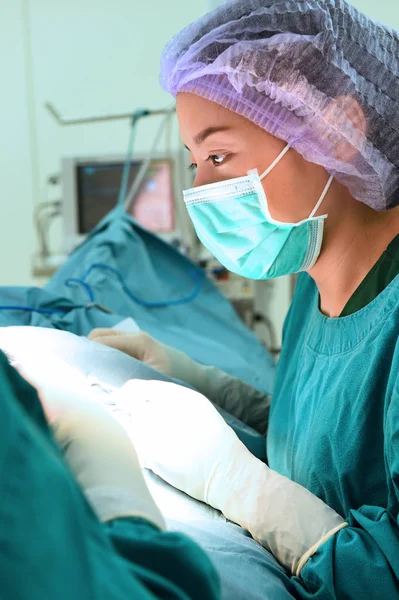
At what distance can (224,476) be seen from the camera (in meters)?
0.89

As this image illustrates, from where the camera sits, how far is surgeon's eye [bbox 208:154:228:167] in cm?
104

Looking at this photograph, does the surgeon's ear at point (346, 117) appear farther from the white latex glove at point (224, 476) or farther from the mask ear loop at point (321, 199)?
the white latex glove at point (224, 476)

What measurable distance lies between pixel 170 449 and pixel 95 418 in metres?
0.32

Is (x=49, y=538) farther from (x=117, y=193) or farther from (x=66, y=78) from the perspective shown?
(x=66, y=78)

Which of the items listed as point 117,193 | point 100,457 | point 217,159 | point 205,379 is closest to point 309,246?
point 217,159

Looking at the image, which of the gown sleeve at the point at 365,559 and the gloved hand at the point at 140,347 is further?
the gloved hand at the point at 140,347

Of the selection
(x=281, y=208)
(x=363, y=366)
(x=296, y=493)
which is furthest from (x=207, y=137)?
(x=296, y=493)

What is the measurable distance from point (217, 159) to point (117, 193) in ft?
6.74

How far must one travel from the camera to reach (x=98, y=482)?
52 centimetres

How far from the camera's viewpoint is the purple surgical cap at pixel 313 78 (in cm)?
94

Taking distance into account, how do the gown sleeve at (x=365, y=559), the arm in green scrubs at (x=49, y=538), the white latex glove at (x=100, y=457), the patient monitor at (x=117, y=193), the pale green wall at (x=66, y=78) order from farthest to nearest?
1. the pale green wall at (x=66, y=78)
2. the patient monitor at (x=117, y=193)
3. the gown sleeve at (x=365, y=559)
4. the white latex glove at (x=100, y=457)
5. the arm in green scrubs at (x=49, y=538)

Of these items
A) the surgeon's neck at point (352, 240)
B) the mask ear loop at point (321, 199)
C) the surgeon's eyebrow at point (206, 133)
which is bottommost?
the surgeon's neck at point (352, 240)

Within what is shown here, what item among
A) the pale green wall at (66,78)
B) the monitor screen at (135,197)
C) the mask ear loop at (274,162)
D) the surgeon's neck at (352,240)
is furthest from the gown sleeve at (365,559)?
the pale green wall at (66,78)

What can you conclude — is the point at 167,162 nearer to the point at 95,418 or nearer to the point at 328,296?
the point at 328,296
